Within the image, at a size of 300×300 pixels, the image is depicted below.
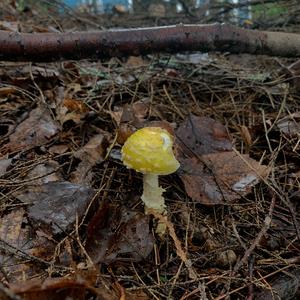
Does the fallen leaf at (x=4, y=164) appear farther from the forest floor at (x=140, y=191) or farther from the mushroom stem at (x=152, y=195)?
the mushroom stem at (x=152, y=195)

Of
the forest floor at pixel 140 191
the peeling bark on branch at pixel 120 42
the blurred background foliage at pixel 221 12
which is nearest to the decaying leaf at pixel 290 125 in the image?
the forest floor at pixel 140 191

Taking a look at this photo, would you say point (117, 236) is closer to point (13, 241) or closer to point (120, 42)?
point (13, 241)

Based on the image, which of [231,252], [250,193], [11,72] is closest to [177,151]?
[250,193]

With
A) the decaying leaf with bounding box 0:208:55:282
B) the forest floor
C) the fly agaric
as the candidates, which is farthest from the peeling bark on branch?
the decaying leaf with bounding box 0:208:55:282

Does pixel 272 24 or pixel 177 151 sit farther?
pixel 272 24

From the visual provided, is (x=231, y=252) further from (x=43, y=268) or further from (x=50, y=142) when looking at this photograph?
(x=50, y=142)
